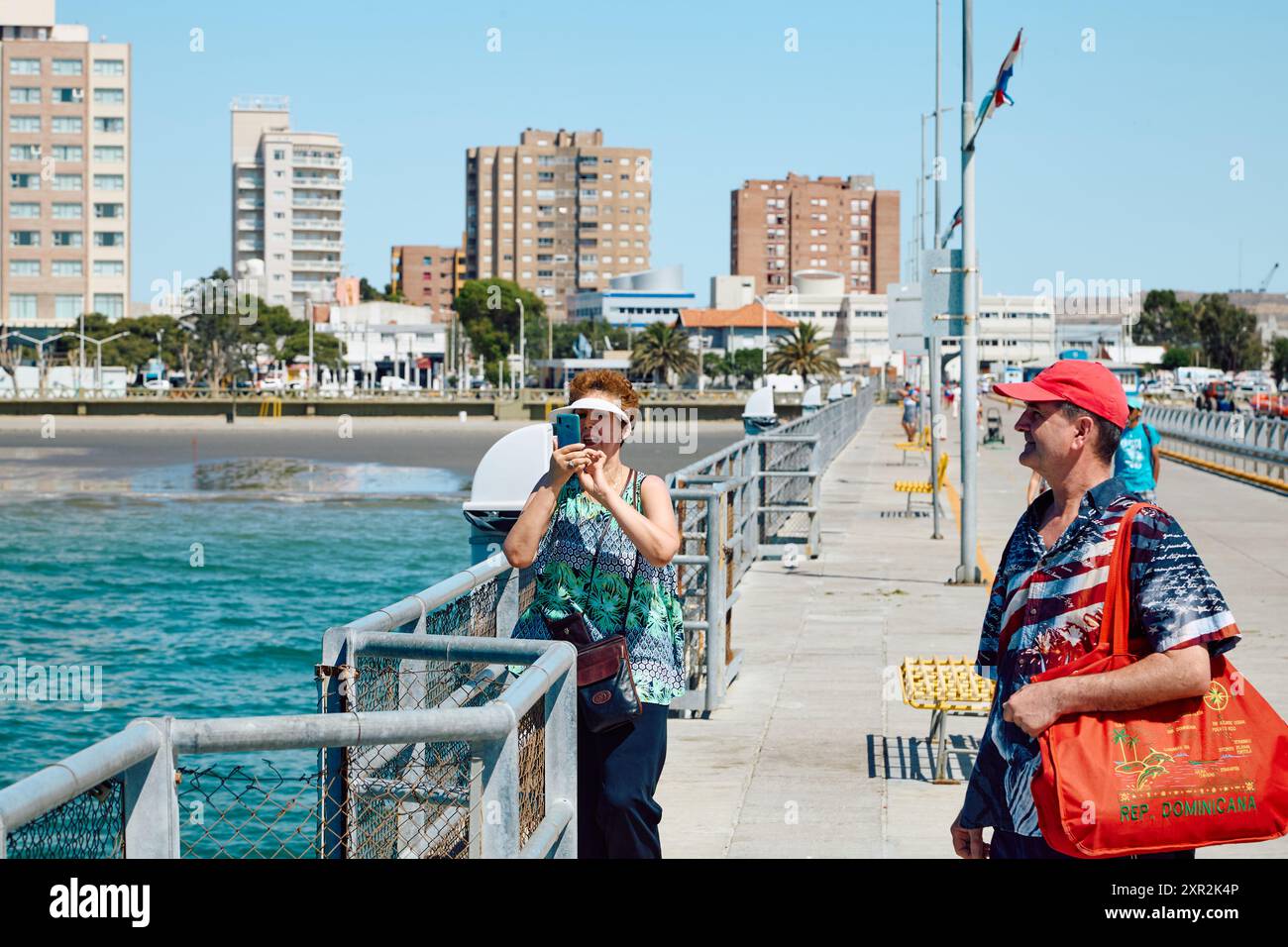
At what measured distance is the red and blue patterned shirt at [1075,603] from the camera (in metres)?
3.68

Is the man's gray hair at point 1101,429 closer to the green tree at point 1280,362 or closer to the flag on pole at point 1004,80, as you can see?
the flag on pole at point 1004,80

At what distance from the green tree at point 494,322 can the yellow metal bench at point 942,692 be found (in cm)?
15293

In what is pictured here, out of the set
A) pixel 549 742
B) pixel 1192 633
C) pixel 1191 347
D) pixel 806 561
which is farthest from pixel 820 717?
pixel 1191 347

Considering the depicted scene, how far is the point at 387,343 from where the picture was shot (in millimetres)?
166375

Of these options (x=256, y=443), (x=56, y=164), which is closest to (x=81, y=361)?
(x=56, y=164)

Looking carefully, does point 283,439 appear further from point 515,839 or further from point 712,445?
point 515,839

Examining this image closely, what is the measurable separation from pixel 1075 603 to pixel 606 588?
5.41 feet

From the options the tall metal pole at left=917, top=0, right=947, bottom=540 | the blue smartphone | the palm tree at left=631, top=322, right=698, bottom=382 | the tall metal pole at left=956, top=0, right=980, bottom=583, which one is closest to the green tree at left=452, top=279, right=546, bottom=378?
the palm tree at left=631, top=322, right=698, bottom=382

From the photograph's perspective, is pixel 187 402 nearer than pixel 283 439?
No

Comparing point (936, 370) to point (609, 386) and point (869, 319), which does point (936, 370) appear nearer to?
point (609, 386)

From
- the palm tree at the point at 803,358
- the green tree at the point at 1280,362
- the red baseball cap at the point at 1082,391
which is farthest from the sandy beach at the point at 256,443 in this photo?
the green tree at the point at 1280,362

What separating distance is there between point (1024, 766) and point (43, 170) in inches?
5218

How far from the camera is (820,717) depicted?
960 cm

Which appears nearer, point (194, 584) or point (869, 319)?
point (194, 584)
